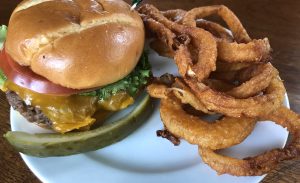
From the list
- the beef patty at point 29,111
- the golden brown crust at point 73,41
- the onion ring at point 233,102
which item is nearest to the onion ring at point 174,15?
the golden brown crust at point 73,41

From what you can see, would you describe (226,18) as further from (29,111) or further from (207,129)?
(29,111)

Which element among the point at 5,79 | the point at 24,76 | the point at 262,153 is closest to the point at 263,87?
the point at 262,153

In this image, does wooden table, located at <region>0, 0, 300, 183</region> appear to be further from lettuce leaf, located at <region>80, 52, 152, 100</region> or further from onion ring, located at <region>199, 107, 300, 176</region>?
lettuce leaf, located at <region>80, 52, 152, 100</region>

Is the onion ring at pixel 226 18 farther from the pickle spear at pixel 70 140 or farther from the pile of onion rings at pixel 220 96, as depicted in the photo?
the pickle spear at pixel 70 140

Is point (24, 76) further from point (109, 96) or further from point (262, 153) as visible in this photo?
point (262, 153)

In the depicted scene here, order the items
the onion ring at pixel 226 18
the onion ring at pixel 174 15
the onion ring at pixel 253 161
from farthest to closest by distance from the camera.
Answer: the onion ring at pixel 174 15, the onion ring at pixel 226 18, the onion ring at pixel 253 161

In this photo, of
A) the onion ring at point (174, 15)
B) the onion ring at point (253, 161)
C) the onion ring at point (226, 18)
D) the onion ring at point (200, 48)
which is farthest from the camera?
the onion ring at point (174, 15)

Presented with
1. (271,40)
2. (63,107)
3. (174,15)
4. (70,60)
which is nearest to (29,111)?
(63,107)
